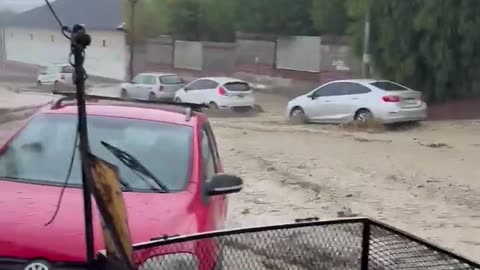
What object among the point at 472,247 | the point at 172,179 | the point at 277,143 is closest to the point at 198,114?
the point at 172,179

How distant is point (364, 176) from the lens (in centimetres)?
1541

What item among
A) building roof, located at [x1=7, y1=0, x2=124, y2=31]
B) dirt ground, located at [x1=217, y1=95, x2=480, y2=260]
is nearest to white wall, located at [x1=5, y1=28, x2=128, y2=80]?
building roof, located at [x1=7, y1=0, x2=124, y2=31]

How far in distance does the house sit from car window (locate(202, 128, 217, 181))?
42.6 m

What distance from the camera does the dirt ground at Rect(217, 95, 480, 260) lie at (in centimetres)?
1146

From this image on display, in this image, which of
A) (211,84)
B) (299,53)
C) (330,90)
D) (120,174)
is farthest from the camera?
(299,53)

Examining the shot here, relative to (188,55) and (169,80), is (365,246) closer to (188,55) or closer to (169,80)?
(169,80)

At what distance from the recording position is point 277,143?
20.8 metres

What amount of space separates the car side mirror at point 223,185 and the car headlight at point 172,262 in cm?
208

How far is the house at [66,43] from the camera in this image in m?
55.3

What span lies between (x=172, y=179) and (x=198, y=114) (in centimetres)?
123

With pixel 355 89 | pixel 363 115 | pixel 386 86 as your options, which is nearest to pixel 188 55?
pixel 355 89

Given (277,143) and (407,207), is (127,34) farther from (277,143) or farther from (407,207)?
(407,207)

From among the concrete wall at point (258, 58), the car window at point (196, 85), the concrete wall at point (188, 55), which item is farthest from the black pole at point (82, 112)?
the concrete wall at point (188, 55)

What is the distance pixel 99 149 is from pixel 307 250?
224 centimetres
